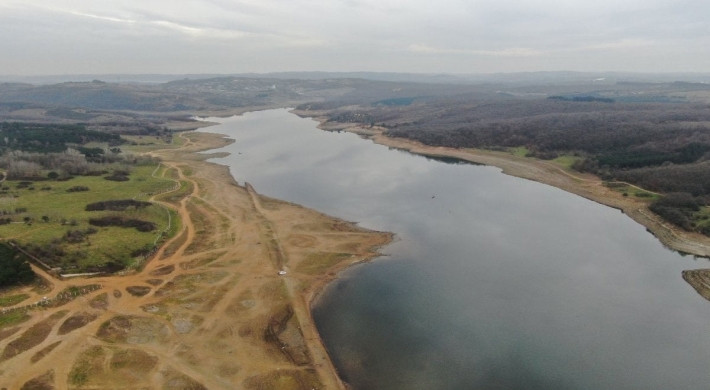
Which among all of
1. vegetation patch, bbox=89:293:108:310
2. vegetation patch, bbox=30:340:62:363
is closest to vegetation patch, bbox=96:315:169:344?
vegetation patch, bbox=89:293:108:310

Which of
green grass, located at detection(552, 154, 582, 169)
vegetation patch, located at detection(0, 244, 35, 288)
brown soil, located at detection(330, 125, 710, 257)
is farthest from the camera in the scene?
green grass, located at detection(552, 154, 582, 169)

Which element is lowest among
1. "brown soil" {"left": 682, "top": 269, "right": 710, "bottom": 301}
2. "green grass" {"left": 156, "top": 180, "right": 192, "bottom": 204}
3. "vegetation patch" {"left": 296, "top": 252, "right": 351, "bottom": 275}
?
"brown soil" {"left": 682, "top": 269, "right": 710, "bottom": 301}

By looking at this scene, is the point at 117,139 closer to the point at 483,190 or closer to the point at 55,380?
the point at 483,190

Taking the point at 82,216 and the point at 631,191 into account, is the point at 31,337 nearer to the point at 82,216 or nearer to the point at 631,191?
the point at 82,216

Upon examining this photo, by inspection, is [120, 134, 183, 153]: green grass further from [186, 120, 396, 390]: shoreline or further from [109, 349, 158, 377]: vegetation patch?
[109, 349, 158, 377]: vegetation patch

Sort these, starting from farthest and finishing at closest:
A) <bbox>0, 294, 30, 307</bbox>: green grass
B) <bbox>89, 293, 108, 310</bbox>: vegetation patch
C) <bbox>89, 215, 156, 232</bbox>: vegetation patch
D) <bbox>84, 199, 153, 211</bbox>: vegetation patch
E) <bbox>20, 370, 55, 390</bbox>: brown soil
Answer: <bbox>84, 199, 153, 211</bbox>: vegetation patch → <bbox>89, 215, 156, 232</bbox>: vegetation patch → <bbox>89, 293, 108, 310</bbox>: vegetation patch → <bbox>0, 294, 30, 307</bbox>: green grass → <bbox>20, 370, 55, 390</bbox>: brown soil

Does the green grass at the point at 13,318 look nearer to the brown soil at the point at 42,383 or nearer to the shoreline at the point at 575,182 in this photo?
the brown soil at the point at 42,383

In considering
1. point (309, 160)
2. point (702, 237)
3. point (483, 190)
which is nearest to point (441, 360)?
point (702, 237)

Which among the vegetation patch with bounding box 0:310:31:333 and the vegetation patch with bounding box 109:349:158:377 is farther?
the vegetation patch with bounding box 0:310:31:333
